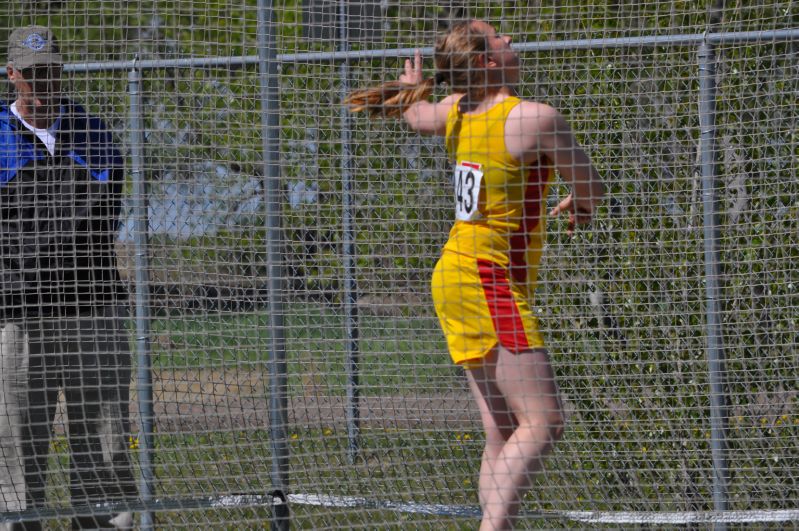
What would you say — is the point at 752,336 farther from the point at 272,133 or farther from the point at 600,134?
the point at 272,133

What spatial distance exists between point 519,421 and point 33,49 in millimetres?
2483

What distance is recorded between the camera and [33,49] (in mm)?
4074

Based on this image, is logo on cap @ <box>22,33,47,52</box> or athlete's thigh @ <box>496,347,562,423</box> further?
logo on cap @ <box>22,33,47,52</box>

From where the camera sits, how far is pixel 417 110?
3.34 meters

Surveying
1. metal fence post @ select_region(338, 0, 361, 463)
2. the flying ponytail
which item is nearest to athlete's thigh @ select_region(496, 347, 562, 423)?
the flying ponytail

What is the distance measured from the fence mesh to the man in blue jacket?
154mm

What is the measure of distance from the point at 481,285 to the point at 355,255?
1297 mm

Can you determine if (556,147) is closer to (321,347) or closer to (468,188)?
(468,188)

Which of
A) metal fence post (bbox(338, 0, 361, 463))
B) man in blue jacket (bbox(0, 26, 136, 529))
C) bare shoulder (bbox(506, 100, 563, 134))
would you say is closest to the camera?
bare shoulder (bbox(506, 100, 563, 134))

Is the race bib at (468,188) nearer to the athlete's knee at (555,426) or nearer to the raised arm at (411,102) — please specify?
the raised arm at (411,102)

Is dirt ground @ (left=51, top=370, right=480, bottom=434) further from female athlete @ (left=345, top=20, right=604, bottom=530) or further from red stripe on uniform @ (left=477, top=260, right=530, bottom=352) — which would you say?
red stripe on uniform @ (left=477, top=260, right=530, bottom=352)

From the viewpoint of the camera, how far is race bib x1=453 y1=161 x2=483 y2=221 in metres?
3.12

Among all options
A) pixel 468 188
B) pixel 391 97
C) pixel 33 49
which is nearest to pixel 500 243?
pixel 468 188

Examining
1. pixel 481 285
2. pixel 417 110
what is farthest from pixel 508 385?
pixel 417 110
